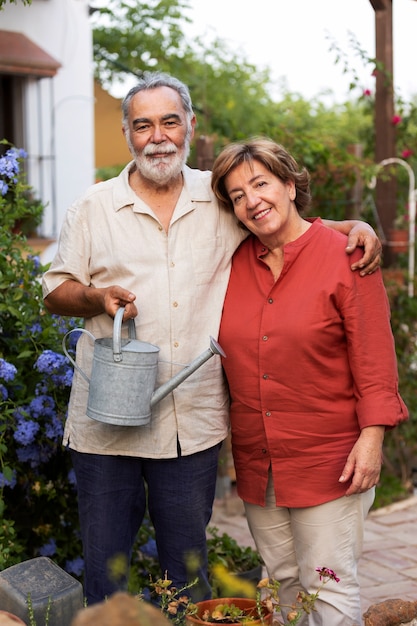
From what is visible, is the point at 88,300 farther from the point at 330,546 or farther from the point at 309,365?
the point at 330,546

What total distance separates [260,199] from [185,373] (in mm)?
543

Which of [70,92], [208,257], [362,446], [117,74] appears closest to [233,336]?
[208,257]

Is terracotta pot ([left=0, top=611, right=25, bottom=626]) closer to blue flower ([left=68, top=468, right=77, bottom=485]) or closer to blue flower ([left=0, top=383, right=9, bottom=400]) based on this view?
blue flower ([left=0, top=383, right=9, bottom=400])

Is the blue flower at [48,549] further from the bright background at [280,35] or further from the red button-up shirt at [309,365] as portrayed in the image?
the bright background at [280,35]

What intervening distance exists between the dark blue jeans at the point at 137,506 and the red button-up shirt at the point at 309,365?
19 centimetres

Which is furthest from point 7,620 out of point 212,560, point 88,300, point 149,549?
point 212,560

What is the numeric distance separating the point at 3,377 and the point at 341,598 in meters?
1.29

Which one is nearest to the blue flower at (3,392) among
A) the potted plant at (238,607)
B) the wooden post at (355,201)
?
the potted plant at (238,607)

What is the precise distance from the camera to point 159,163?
2684 millimetres

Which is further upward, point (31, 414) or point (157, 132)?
point (157, 132)

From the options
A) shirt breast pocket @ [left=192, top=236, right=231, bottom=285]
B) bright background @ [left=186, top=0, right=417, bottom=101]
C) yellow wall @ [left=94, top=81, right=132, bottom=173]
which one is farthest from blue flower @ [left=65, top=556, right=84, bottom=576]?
yellow wall @ [left=94, top=81, right=132, bottom=173]

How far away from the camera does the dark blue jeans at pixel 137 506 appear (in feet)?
9.04

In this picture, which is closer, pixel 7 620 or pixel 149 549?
pixel 7 620

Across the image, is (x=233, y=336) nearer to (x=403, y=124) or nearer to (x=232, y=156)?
(x=232, y=156)
